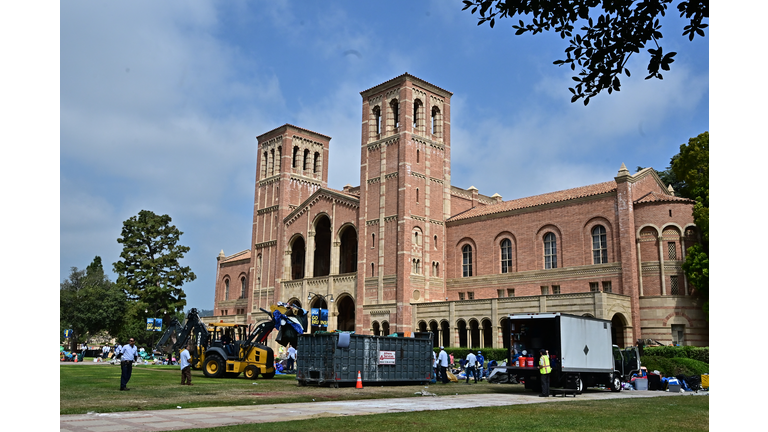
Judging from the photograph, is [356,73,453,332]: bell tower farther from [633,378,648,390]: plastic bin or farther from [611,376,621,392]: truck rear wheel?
[611,376,621,392]: truck rear wheel

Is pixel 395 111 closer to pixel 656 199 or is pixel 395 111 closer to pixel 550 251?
pixel 550 251

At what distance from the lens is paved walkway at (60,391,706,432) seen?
38.7 feet

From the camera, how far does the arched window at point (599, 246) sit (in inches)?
1681

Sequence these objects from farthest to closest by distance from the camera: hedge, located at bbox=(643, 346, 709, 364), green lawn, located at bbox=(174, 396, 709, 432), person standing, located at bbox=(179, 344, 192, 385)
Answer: hedge, located at bbox=(643, 346, 709, 364), person standing, located at bbox=(179, 344, 192, 385), green lawn, located at bbox=(174, 396, 709, 432)

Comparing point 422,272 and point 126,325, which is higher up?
point 422,272

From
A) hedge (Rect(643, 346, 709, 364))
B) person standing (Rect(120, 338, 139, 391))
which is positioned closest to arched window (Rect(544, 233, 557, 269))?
hedge (Rect(643, 346, 709, 364))

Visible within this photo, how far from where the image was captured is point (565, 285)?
144ft

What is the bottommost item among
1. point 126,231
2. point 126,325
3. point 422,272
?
point 126,325

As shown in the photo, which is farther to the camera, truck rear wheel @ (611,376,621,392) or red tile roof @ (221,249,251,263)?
red tile roof @ (221,249,251,263)

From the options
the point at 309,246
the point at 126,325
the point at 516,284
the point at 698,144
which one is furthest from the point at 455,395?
the point at 126,325

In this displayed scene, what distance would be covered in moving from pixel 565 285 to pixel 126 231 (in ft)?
156

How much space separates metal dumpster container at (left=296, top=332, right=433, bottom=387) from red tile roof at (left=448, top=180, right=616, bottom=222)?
22453mm

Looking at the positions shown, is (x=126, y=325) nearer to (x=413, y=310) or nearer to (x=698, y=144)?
(x=413, y=310)

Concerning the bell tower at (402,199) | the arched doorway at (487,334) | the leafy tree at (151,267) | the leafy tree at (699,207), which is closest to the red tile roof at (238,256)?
the leafy tree at (151,267)
